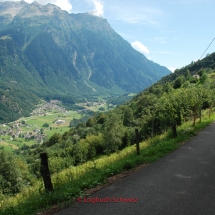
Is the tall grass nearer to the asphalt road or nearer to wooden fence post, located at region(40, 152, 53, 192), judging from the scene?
wooden fence post, located at region(40, 152, 53, 192)

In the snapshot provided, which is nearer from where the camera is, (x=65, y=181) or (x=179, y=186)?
(x=179, y=186)

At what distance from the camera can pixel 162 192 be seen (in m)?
7.34

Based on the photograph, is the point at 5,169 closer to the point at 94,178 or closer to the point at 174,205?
the point at 94,178

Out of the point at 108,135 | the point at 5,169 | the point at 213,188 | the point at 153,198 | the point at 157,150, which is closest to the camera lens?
the point at 153,198

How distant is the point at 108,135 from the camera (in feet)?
169

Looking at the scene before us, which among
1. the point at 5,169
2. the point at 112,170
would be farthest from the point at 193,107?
the point at 5,169

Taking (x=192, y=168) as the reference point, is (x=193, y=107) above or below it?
above

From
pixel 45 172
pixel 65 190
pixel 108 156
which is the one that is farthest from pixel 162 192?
pixel 108 156

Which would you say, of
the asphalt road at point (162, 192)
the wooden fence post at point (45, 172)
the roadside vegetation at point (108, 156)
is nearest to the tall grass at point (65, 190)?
the roadside vegetation at point (108, 156)

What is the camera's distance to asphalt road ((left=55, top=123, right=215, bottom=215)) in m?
6.27

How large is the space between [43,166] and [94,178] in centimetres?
207

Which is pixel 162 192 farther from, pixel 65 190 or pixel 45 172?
pixel 45 172

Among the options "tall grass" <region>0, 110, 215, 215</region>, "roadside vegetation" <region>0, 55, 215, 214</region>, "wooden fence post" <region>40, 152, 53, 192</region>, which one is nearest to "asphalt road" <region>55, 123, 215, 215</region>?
"tall grass" <region>0, 110, 215, 215</region>

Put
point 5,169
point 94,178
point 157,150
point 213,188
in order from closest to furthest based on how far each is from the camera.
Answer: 1. point 213,188
2. point 94,178
3. point 157,150
4. point 5,169
